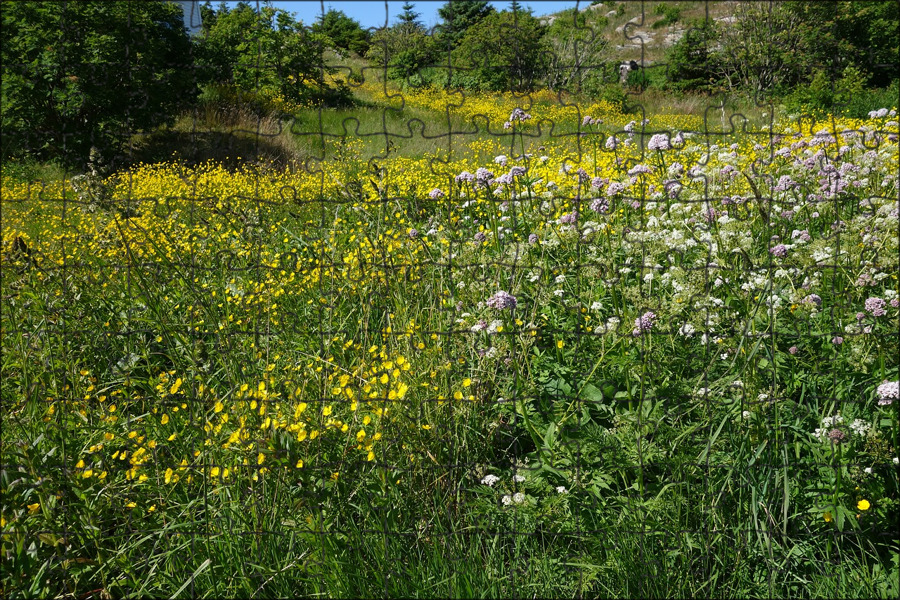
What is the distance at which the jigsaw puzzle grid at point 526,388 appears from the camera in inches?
82.0

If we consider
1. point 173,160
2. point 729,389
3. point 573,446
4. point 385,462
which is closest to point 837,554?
point 729,389

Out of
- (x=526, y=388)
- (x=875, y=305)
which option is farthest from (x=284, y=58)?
(x=875, y=305)


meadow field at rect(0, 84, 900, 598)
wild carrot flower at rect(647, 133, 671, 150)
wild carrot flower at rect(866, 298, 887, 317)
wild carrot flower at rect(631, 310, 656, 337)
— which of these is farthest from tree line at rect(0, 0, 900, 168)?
wild carrot flower at rect(866, 298, 887, 317)

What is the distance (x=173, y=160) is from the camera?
8.98m

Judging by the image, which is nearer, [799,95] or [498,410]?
[498,410]

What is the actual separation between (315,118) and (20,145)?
12.7ft

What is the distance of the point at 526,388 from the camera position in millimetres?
2510

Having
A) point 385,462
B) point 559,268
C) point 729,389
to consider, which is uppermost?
point 559,268

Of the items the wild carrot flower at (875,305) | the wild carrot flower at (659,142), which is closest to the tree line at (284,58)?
the wild carrot flower at (659,142)

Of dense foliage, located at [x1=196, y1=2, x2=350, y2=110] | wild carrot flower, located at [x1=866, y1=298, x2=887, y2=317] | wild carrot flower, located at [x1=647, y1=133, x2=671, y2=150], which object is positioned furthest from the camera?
dense foliage, located at [x1=196, y1=2, x2=350, y2=110]

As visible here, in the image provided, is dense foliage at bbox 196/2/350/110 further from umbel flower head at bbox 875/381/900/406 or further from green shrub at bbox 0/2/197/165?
umbel flower head at bbox 875/381/900/406

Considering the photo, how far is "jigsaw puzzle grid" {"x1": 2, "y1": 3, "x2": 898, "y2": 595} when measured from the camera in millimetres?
2082

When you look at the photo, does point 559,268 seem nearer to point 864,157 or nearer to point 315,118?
point 864,157

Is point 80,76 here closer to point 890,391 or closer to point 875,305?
point 875,305
